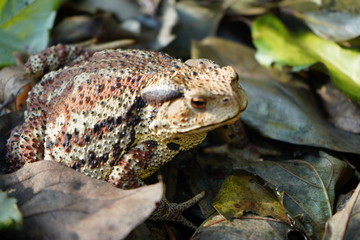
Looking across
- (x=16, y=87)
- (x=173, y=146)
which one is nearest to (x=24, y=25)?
(x=16, y=87)

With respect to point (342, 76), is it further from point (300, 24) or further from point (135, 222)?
point (135, 222)

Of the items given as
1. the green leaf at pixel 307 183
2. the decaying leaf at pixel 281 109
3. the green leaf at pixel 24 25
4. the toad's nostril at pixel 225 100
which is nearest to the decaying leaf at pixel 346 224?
the green leaf at pixel 307 183

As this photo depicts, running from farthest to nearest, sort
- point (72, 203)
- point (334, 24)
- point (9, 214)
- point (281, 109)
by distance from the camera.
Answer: point (334, 24), point (281, 109), point (72, 203), point (9, 214)

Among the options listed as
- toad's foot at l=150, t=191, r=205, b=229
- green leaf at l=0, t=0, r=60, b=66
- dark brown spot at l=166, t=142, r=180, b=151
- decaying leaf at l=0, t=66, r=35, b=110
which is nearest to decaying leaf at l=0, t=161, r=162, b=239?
toad's foot at l=150, t=191, r=205, b=229

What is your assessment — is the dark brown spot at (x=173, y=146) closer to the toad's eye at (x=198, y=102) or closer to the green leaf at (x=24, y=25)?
the toad's eye at (x=198, y=102)

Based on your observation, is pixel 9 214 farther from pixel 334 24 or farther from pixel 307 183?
pixel 334 24

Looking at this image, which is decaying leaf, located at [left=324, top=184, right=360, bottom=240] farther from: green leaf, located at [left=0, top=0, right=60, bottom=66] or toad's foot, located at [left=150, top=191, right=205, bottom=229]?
green leaf, located at [left=0, top=0, right=60, bottom=66]
